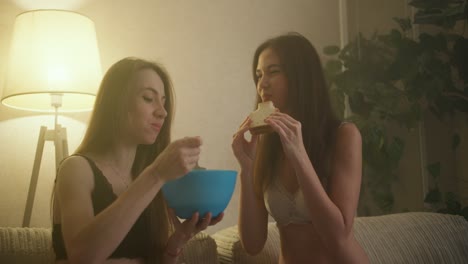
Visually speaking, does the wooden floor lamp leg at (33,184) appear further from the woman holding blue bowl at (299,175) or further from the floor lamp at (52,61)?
the woman holding blue bowl at (299,175)

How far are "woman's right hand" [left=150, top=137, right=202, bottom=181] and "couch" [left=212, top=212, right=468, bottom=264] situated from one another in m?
0.72

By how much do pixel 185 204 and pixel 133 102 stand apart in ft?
1.02

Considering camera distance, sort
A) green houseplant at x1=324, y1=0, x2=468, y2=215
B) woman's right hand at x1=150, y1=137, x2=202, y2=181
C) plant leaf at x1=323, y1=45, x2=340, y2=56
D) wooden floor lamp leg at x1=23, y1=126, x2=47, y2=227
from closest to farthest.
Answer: woman's right hand at x1=150, y1=137, x2=202, y2=181 < wooden floor lamp leg at x1=23, y1=126, x2=47, y2=227 < green houseplant at x1=324, y1=0, x2=468, y2=215 < plant leaf at x1=323, y1=45, x2=340, y2=56

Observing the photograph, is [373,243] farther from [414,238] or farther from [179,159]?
[179,159]

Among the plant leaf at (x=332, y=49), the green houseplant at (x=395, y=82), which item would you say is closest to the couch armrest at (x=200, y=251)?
the green houseplant at (x=395, y=82)

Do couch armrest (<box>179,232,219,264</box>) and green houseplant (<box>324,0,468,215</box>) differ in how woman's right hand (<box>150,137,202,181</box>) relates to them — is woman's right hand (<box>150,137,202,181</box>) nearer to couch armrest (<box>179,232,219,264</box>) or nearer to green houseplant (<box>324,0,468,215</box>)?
couch armrest (<box>179,232,219,264</box>)

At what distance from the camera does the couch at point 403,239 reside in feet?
5.30

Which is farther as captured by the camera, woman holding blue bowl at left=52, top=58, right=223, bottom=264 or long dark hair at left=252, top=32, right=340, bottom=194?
long dark hair at left=252, top=32, right=340, bottom=194

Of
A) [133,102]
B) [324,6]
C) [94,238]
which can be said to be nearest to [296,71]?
[133,102]

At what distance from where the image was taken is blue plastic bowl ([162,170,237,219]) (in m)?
0.97

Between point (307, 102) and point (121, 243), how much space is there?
2.05 ft

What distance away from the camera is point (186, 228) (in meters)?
1.10

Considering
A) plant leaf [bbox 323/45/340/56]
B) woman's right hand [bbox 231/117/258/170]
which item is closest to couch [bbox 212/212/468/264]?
woman's right hand [bbox 231/117/258/170]

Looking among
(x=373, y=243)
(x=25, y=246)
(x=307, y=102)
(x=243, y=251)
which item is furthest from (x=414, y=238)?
(x=25, y=246)
